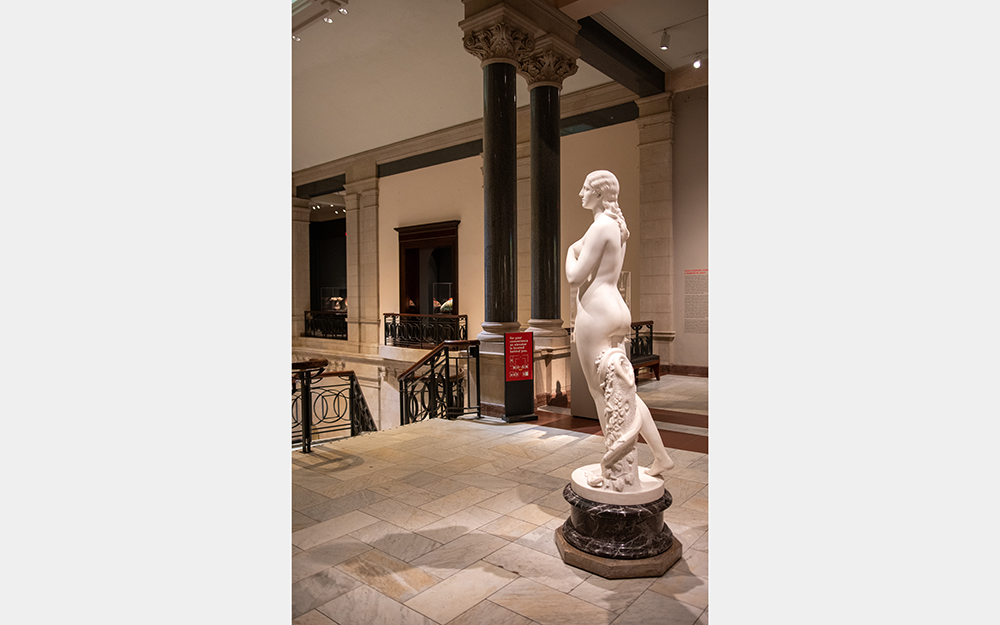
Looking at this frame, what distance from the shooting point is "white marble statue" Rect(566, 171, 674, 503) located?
294cm

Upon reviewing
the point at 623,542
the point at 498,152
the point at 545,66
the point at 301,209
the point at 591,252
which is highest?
the point at 545,66

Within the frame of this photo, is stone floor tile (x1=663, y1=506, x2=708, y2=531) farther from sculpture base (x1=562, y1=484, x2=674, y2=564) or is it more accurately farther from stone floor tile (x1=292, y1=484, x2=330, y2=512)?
stone floor tile (x1=292, y1=484, x2=330, y2=512)

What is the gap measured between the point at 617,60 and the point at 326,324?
12.7m

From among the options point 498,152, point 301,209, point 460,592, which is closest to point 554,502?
point 460,592

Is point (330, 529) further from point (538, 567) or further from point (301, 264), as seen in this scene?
point (301, 264)

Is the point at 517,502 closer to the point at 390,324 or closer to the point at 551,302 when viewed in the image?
the point at 551,302

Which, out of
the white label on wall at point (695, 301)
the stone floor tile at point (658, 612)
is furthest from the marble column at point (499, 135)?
the stone floor tile at point (658, 612)

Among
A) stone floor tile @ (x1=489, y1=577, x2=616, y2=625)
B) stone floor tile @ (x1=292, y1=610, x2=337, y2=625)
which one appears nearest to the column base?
stone floor tile @ (x1=489, y1=577, x2=616, y2=625)

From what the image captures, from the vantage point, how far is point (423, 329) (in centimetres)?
1416

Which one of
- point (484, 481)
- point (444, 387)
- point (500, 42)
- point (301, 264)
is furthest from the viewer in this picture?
point (301, 264)

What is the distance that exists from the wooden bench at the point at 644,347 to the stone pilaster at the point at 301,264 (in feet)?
40.3

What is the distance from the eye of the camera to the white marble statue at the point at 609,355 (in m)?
2.94

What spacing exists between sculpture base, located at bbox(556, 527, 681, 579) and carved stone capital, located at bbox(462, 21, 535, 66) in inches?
246

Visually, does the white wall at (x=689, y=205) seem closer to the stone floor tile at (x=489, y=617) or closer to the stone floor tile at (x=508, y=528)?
the stone floor tile at (x=508, y=528)
